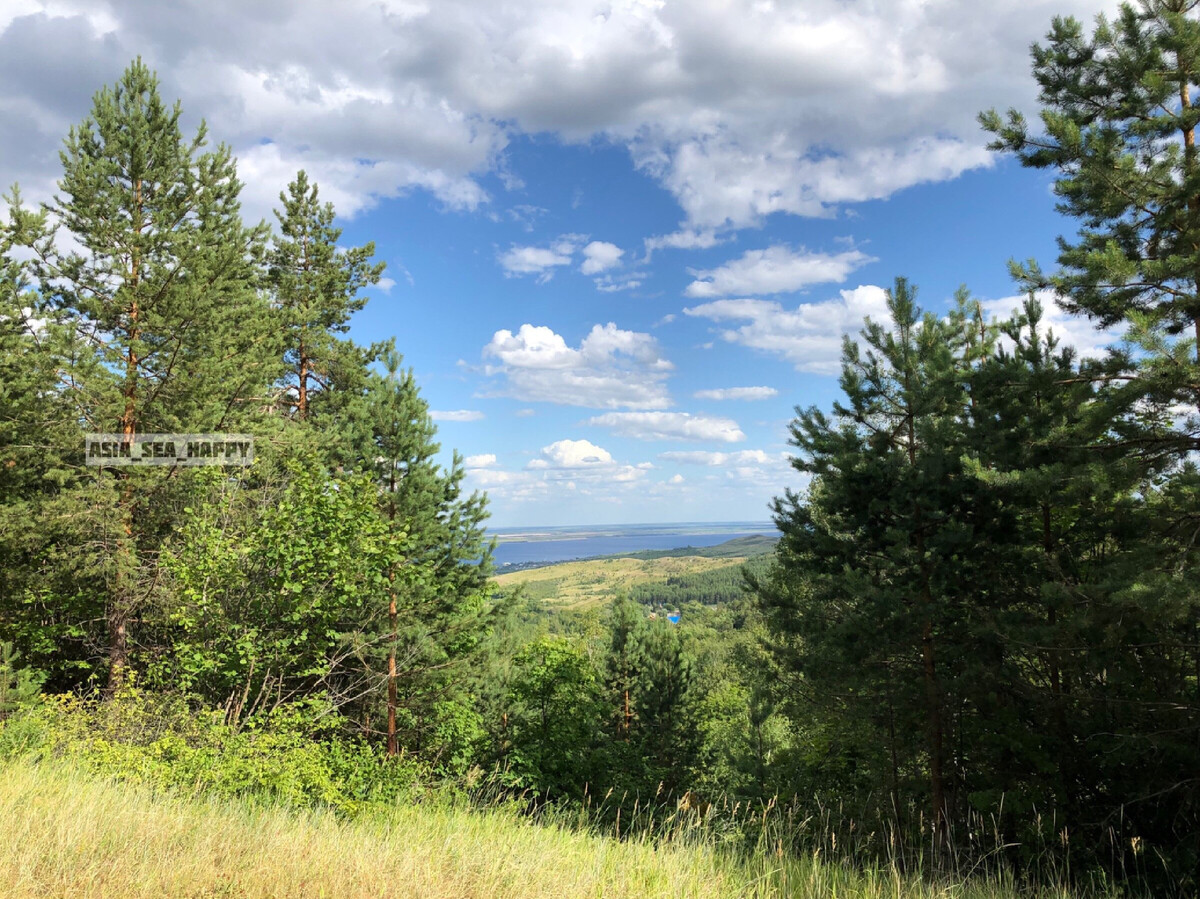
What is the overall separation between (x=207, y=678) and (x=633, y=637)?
Result: 1433 cm

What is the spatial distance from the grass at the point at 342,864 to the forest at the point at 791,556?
1.67ft

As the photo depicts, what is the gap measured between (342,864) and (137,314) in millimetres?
11911

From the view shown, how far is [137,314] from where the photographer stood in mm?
11602

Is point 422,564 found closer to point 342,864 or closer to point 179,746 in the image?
point 179,746

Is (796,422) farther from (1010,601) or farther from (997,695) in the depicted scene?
(997,695)

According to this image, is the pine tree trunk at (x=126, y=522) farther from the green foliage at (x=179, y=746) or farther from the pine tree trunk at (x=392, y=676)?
the pine tree trunk at (x=392, y=676)

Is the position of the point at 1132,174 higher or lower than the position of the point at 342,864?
higher

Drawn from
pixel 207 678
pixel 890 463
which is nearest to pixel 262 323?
pixel 207 678

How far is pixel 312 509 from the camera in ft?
35.8

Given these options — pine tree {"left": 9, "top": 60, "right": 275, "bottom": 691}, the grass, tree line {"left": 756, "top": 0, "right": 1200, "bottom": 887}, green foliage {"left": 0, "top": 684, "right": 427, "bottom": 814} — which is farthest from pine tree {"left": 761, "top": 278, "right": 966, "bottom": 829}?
pine tree {"left": 9, "top": 60, "right": 275, "bottom": 691}

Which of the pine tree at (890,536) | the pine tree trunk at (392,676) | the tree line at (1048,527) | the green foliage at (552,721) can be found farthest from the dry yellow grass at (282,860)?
the green foliage at (552,721)

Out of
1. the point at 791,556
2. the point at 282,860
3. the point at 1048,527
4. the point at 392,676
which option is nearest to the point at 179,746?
the point at 392,676

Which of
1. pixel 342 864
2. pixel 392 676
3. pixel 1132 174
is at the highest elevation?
pixel 1132 174

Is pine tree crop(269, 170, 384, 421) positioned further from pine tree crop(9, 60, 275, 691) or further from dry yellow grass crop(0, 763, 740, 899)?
dry yellow grass crop(0, 763, 740, 899)
